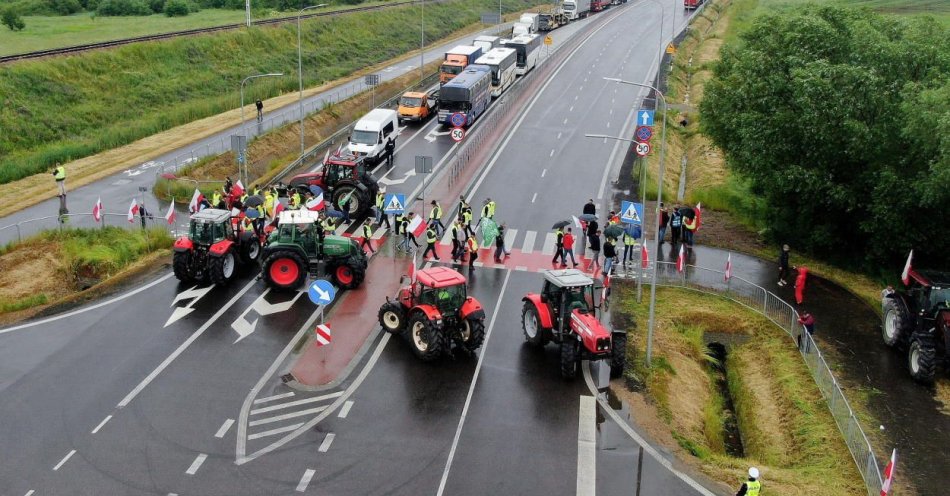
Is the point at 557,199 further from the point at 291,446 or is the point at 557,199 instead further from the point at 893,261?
the point at 291,446

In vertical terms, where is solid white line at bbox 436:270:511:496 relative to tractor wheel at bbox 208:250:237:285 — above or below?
below

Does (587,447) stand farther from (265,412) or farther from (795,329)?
(795,329)

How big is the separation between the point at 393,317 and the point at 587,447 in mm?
7696

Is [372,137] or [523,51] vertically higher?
[523,51]

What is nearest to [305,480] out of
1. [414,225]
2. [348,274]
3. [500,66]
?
[348,274]

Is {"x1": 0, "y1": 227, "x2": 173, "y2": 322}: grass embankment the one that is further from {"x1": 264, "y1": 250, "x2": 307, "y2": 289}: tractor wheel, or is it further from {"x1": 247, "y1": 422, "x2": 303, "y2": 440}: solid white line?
{"x1": 247, "y1": 422, "x2": 303, "y2": 440}: solid white line

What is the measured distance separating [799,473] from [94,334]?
19358 mm

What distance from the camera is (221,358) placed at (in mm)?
24219

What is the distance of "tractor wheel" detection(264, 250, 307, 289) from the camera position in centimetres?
2830

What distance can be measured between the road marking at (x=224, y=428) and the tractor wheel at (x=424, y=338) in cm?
546

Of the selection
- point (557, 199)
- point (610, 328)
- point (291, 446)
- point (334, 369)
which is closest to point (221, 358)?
point (334, 369)

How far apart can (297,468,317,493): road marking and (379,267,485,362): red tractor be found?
217 inches

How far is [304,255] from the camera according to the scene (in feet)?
93.7

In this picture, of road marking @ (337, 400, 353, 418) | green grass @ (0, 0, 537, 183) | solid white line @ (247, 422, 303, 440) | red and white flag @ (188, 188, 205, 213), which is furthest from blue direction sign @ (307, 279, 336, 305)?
green grass @ (0, 0, 537, 183)
